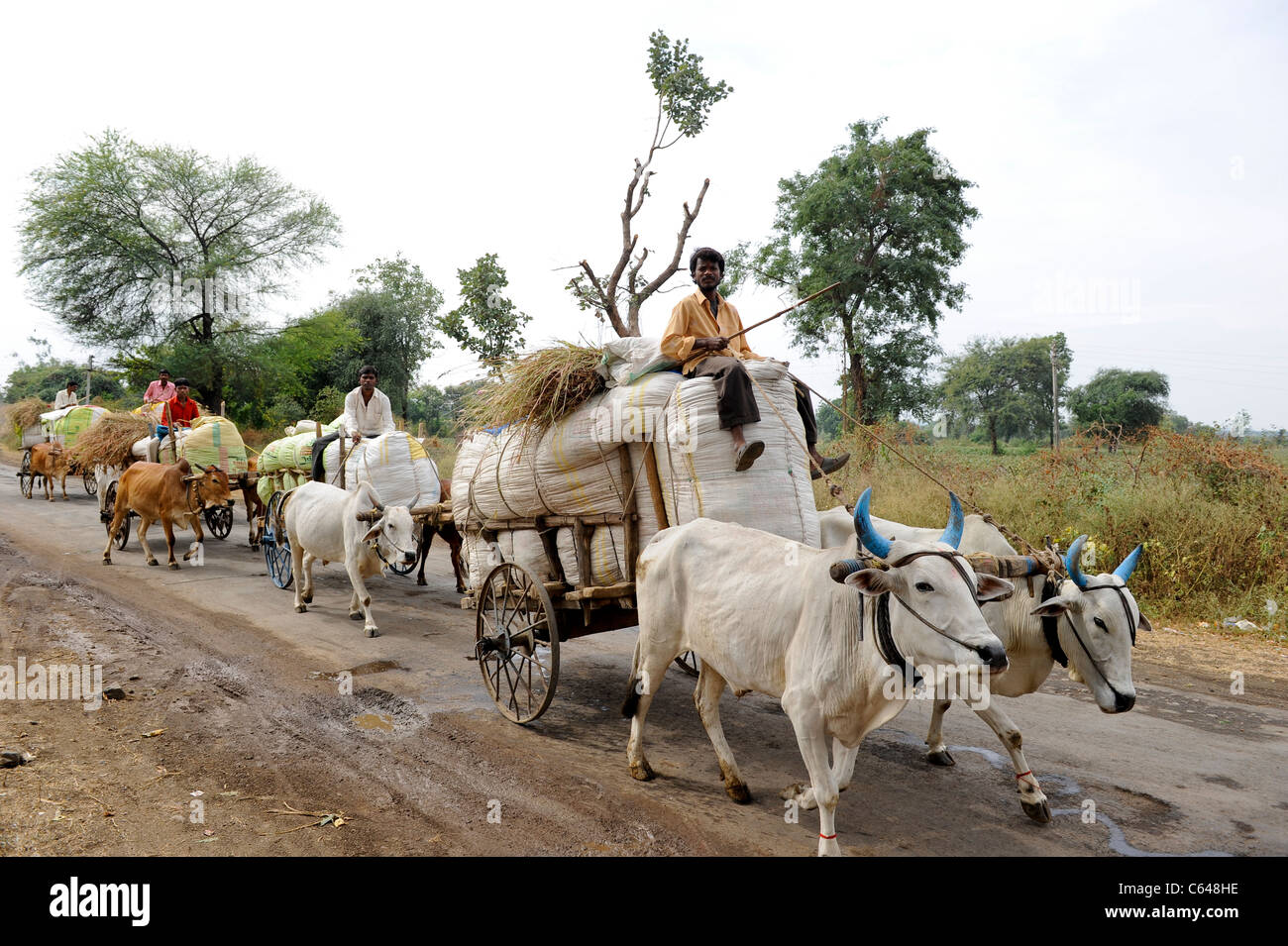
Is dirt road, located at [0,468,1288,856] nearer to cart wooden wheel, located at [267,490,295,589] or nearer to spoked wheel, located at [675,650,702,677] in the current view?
spoked wheel, located at [675,650,702,677]

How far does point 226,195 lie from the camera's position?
26.2 metres

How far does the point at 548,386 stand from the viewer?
5.43 metres

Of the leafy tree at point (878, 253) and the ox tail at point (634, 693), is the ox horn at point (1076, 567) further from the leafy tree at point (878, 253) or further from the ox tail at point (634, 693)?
the leafy tree at point (878, 253)

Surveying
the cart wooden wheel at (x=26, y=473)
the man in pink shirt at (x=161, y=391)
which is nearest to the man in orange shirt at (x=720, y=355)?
the man in pink shirt at (x=161, y=391)

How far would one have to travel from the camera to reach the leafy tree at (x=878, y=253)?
17.7 metres

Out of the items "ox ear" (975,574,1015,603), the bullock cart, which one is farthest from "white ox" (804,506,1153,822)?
the bullock cart

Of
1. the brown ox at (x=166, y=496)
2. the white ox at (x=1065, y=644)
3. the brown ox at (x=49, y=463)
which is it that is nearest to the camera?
the white ox at (x=1065, y=644)

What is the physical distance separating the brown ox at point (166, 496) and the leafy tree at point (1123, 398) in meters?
22.4

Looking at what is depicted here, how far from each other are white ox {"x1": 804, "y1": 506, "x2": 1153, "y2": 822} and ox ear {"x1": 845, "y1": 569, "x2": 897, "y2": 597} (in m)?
0.43

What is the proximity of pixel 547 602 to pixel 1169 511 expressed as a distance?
25.1 feet

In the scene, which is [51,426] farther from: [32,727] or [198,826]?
[198,826]

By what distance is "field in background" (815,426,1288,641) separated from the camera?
8.46 metres

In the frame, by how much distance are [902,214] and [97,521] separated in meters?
17.6
